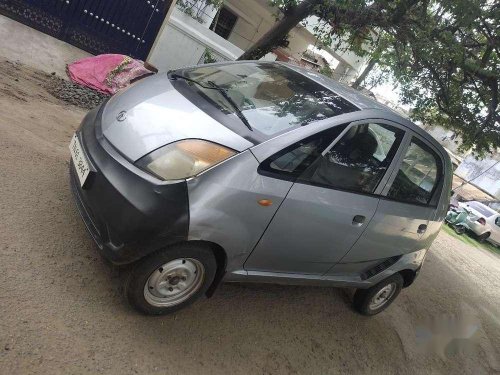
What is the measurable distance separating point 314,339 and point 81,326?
2022 mm

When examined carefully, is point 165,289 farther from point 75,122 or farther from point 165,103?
point 75,122

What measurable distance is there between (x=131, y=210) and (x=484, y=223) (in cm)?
1902

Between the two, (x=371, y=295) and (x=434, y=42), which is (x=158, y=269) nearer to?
(x=371, y=295)

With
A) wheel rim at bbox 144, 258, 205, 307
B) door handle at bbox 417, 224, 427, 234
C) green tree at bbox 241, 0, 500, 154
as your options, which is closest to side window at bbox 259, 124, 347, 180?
wheel rim at bbox 144, 258, 205, 307

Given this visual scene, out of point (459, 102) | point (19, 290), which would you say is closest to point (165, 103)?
point (19, 290)

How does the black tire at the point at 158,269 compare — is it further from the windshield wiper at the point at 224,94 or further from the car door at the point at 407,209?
the car door at the point at 407,209

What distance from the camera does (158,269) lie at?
255 cm

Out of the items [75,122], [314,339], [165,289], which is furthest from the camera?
[75,122]

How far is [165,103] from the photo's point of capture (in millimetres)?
2877

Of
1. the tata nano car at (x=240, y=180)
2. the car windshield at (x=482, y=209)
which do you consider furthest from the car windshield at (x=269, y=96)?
the car windshield at (x=482, y=209)

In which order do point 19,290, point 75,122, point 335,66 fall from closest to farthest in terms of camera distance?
point 19,290
point 75,122
point 335,66

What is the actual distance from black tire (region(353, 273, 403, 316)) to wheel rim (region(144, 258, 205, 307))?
2128 millimetres

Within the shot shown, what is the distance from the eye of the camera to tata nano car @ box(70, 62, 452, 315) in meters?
2.43

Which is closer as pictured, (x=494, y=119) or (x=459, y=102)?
(x=494, y=119)
